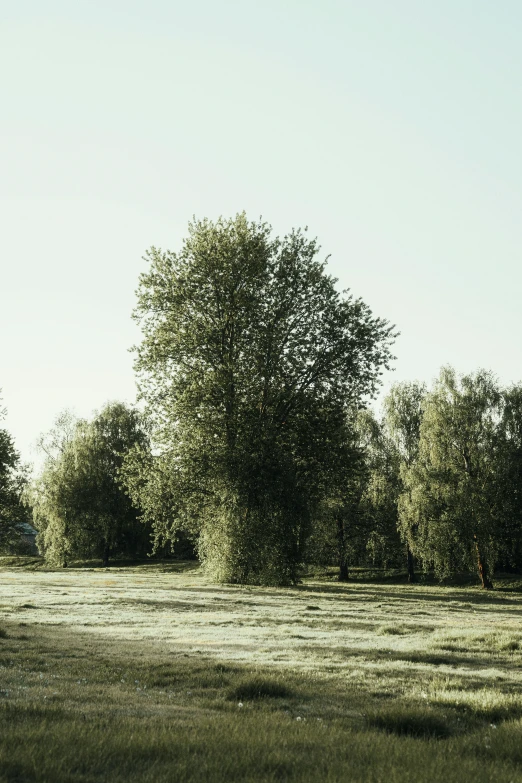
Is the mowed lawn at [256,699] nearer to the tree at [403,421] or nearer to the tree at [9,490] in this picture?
the tree at [9,490]

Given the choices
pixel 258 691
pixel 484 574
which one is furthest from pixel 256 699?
pixel 484 574

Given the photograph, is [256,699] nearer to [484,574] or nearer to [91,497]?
[484,574]

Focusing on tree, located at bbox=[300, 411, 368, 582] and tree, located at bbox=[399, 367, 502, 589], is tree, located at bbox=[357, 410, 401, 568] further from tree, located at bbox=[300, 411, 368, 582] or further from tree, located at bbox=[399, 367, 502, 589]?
tree, located at bbox=[399, 367, 502, 589]

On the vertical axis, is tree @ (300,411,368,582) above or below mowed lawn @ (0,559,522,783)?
above

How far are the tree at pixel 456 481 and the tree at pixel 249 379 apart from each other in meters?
14.6

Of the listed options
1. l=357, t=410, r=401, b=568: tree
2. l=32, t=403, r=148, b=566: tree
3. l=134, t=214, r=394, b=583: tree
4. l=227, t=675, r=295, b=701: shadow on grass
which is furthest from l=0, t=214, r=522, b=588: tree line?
l=32, t=403, r=148, b=566: tree

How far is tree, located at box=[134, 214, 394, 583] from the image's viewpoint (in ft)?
131

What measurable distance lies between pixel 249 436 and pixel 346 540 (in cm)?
2846

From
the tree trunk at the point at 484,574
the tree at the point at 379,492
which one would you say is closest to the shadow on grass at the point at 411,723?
the tree trunk at the point at 484,574

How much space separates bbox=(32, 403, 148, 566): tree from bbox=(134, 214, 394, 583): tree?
117 feet

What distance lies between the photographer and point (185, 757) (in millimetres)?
6121

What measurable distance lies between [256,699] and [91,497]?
71.7 m

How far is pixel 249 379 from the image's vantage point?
41.7 m

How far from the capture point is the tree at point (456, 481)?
5097cm
